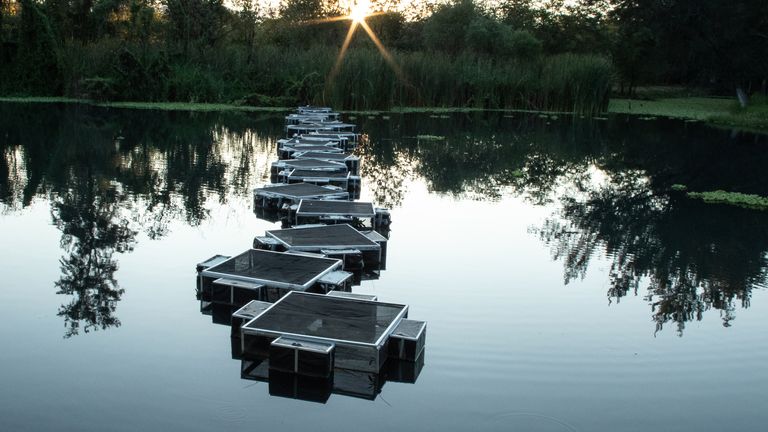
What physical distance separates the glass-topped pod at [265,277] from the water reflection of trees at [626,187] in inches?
84.3

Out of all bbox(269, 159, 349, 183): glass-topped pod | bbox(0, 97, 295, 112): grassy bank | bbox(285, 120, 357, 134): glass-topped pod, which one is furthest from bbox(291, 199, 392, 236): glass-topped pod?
bbox(0, 97, 295, 112): grassy bank

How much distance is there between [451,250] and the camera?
7105 millimetres

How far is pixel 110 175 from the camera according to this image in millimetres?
10320

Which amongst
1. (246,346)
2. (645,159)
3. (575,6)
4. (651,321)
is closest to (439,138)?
(645,159)

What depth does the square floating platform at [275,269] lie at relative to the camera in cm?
515

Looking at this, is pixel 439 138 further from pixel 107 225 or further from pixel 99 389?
pixel 99 389

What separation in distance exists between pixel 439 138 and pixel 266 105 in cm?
806

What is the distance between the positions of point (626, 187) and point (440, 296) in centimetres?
665

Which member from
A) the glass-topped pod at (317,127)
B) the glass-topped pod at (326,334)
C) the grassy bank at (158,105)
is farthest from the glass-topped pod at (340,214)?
the grassy bank at (158,105)

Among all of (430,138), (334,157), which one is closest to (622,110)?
(430,138)

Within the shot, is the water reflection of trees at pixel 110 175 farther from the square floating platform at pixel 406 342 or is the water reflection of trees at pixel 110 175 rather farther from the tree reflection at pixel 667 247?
the tree reflection at pixel 667 247

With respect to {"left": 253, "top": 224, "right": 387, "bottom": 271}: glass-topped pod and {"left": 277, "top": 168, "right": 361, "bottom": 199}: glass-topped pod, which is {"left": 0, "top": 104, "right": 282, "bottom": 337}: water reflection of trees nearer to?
{"left": 277, "top": 168, "right": 361, "bottom": 199}: glass-topped pod

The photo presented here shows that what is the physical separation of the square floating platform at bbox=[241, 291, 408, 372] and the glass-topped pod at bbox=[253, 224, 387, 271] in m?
1.36

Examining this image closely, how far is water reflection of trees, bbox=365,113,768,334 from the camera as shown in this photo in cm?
657
